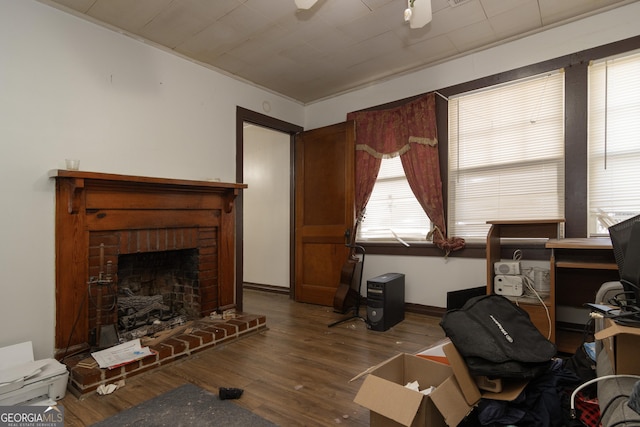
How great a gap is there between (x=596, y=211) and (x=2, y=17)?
476 cm

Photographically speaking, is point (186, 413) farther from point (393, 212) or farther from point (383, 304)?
point (393, 212)

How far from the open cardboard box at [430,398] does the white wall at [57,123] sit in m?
2.37

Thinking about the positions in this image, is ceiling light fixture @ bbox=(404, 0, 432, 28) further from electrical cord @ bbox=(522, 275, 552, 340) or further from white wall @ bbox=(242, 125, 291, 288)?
white wall @ bbox=(242, 125, 291, 288)

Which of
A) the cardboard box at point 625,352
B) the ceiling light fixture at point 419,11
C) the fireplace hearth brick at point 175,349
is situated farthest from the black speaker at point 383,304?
the ceiling light fixture at point 419,11

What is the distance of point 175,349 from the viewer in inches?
102

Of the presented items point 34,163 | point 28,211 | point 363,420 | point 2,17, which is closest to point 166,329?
point 28,211

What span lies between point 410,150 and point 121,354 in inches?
130

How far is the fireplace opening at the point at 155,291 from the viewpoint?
9.57ft

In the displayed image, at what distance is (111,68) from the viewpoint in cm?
284

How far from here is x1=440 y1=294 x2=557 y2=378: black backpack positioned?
1.46 meters

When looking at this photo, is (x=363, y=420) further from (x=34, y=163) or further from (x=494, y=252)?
(x=34, y=163)

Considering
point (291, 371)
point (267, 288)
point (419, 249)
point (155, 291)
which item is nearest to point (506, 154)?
point (419, 249)

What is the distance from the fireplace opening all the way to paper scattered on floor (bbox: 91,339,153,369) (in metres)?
0.23

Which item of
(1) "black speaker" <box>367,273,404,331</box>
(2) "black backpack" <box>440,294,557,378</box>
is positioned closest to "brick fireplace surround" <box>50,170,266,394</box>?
(1) "black speaker" <box>367,273,404,331</box>
